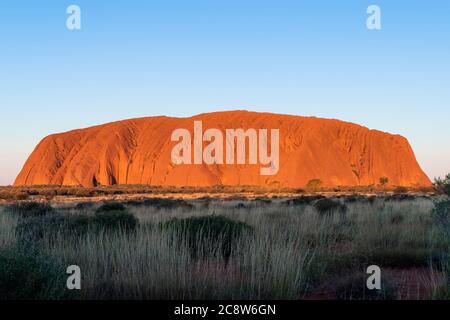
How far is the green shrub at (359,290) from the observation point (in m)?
5.46

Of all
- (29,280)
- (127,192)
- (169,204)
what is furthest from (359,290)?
(127,192)

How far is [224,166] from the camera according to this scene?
315 ft

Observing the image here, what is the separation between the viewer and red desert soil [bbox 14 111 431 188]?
9275 centimetres

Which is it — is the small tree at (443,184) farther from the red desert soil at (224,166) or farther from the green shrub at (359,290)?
the red desert soil at (224,166)

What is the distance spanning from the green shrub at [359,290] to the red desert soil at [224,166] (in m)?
82.1

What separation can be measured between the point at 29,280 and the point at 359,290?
150 inches

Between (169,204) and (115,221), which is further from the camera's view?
(169,204)

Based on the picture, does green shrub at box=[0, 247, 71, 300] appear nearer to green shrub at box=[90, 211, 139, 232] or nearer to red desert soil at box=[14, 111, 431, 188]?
green shrub at box=[90, 211, 139, 232]

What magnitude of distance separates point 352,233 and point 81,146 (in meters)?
109

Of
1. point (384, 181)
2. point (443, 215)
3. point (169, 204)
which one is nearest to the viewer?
point (443, 215)

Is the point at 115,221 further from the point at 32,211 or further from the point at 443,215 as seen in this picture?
the point at 32,211

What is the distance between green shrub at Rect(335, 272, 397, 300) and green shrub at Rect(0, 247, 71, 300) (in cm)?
323
